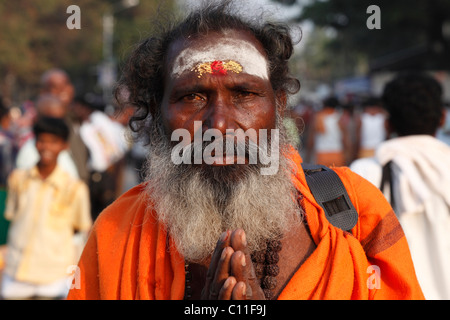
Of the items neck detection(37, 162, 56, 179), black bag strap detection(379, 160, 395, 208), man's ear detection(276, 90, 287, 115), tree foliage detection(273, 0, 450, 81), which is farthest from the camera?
tree foliage detection(273, 0, 450, 81)

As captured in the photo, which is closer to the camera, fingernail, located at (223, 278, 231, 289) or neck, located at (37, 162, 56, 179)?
fingernail, located at (223, 278, 231, 289)

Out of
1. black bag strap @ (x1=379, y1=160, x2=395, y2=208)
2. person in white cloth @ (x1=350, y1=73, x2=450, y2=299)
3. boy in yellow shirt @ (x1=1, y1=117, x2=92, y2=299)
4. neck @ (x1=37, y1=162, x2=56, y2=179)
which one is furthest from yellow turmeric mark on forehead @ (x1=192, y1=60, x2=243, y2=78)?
neck @ (x1=37, y1=162, x2=56, y2=179)

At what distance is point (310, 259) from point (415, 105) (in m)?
1.77

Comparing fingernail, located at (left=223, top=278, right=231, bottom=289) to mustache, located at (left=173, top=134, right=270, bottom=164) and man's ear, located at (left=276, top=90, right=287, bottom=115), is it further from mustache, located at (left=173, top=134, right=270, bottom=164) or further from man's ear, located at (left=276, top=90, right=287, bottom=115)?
man's ear, located at (left=276, top=90, right=287, bottom=115)

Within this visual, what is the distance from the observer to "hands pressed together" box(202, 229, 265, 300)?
1.63 meters

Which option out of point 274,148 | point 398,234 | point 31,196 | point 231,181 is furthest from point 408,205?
point 31,196

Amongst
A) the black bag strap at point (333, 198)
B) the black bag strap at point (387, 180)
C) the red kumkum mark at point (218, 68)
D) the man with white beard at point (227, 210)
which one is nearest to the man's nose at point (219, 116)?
the man with white beard at point (227, 210)

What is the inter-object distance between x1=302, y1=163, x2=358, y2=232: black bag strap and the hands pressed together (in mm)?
507

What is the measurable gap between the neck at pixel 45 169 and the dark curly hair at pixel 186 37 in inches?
81.9

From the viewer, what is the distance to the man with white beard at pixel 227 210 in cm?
197

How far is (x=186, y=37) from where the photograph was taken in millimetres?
2221

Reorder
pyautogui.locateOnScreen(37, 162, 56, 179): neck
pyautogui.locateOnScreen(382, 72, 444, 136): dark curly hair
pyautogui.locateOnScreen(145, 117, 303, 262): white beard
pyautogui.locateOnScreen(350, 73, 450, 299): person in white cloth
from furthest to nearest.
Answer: pyautogui.locateOnScreen(37, 162, 56, 179): neck, pyautogui.locateOnScreen(382, 72, 444, 136): dark curly hair, pyautogui.locateOnScreen(350, 73, 450, 299): person in white cloth, pyautogui.locateOnScreen(145, 117, 303, 262): white beard

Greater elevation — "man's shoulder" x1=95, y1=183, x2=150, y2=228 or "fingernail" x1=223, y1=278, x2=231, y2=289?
"man's shoulder" x1=95, y1=183, x2=150, y2=228

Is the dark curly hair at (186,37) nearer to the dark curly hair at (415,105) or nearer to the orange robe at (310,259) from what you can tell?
the orange robe at (310,259)
